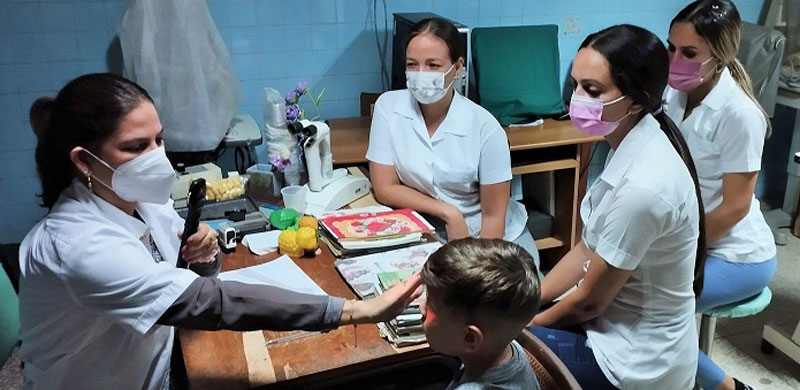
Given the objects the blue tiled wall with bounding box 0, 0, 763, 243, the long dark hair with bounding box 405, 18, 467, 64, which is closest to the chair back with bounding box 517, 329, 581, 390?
the long dark hair with bounding box 405, 18, 467, 64

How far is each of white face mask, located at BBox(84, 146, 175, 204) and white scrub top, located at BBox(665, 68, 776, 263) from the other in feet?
5.45

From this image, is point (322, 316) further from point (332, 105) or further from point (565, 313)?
point (332, 105)

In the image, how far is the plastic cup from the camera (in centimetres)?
220

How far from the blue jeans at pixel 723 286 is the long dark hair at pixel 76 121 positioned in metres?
1.71

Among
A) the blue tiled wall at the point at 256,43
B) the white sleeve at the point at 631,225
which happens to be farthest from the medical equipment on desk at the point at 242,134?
the white sleeve at the point at 631,225

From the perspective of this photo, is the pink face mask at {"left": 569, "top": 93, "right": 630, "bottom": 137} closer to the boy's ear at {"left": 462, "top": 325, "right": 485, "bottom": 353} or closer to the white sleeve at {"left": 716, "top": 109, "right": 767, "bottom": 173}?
the white sleeve at {"left": 716, "top": 109, "right": 767, "bottom": 173}

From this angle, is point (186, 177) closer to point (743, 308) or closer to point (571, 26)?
point (743, 308)

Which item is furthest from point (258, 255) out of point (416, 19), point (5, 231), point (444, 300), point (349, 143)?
point (5, 231)

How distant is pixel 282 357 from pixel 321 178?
1.01 m

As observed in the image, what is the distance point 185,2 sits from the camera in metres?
2.62

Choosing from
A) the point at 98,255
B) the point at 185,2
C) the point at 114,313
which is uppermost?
the point at 185,2

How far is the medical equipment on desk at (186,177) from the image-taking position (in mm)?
2281

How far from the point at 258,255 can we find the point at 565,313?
860 millimetres

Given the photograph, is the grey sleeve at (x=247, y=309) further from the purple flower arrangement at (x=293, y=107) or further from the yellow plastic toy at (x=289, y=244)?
the purple flower arrangement at (x=293, y=107)
